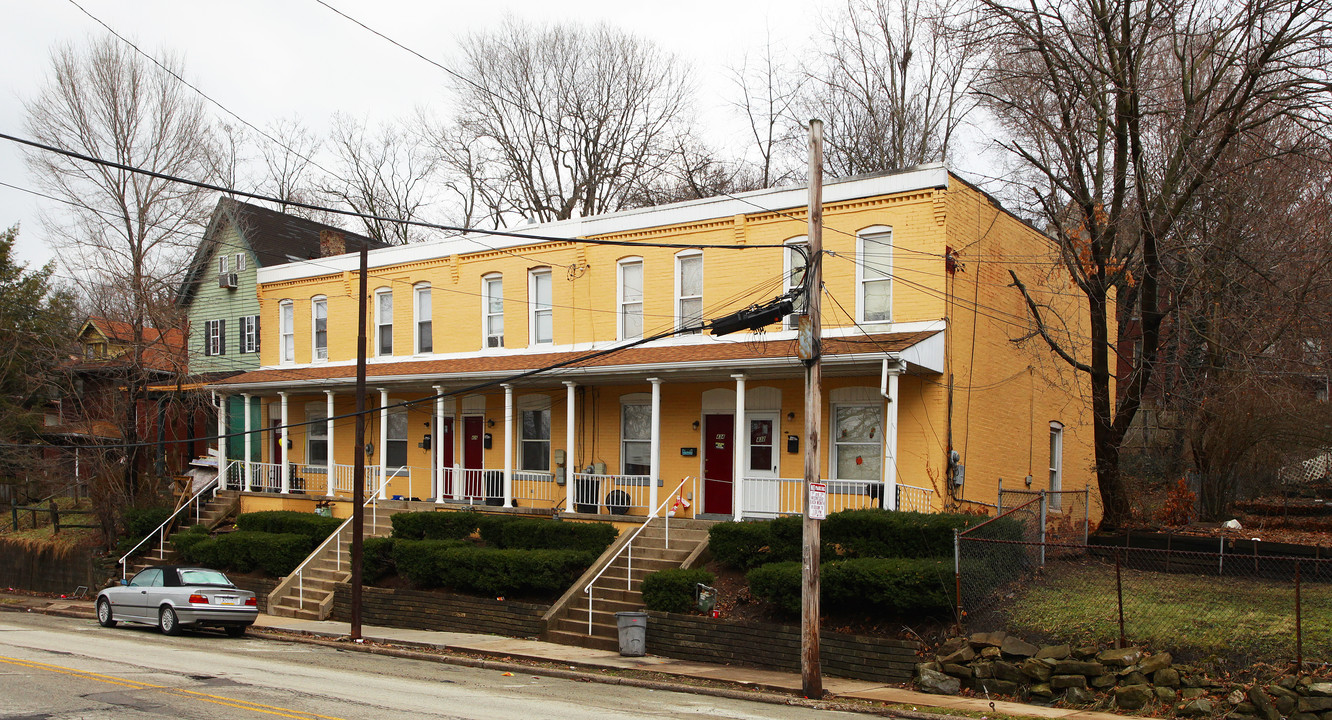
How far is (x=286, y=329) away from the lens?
30.7 m

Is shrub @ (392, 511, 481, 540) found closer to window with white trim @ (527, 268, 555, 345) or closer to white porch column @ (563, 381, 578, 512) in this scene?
white porch column @ (563, 381, 578, 512)

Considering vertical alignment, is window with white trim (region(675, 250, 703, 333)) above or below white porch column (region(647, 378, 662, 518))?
above

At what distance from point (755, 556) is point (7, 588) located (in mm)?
25674

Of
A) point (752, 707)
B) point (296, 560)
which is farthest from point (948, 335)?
point (296, 560)

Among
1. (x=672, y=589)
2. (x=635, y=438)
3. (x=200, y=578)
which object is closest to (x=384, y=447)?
(x=200, y=578)

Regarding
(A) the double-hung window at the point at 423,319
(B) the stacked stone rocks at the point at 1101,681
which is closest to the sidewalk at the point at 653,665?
(B) the stacked stone rocks at the point at 1101,681

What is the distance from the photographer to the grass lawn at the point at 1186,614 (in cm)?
1238

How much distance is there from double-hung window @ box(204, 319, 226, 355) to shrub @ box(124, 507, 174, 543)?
688cm

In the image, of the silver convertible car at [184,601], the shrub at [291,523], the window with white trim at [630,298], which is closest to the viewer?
the silver convertible car at [184,601]

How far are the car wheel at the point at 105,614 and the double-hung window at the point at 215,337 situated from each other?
1345cm

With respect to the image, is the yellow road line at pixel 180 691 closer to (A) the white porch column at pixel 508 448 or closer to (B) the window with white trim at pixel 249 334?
(A) the white porch column at pixel 508 448

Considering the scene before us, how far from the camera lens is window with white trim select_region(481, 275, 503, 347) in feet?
83.6

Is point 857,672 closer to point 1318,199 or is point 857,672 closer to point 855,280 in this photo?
point 855,280

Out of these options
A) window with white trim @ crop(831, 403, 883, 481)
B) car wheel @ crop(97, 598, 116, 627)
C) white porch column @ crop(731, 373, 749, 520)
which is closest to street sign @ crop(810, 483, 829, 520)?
white porch column @ crop(731, 373, 749, 520)
